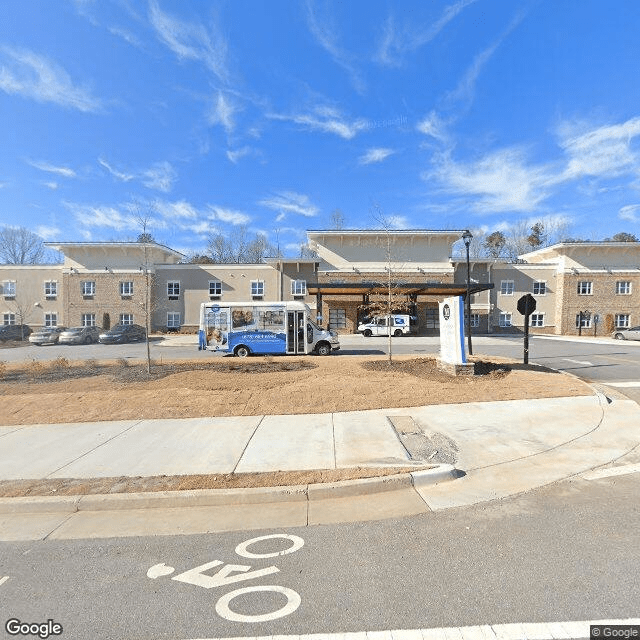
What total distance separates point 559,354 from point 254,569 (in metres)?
21.0

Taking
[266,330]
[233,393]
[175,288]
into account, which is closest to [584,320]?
[266,330]

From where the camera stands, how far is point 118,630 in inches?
97.0

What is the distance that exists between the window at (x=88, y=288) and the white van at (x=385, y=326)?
1100 inches

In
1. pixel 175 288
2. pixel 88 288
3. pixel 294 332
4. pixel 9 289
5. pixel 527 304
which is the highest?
pixel 175 288

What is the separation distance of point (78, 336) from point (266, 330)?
2007cm

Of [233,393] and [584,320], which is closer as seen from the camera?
[233,393]

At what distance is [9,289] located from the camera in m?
40.5

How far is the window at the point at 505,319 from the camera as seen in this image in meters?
39.3

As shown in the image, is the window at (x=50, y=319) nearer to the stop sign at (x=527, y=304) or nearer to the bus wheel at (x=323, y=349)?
the bus wheel at (x=323, y=349)

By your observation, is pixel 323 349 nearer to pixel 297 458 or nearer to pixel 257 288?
pixel 297 458

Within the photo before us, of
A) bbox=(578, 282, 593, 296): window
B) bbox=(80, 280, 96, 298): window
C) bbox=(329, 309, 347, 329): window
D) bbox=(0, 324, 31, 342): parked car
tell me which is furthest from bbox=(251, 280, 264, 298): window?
bbox=(578, 282, 593, 296): window

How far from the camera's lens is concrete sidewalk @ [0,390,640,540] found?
398 centimetres

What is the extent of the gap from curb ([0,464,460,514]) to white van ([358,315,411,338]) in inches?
1187

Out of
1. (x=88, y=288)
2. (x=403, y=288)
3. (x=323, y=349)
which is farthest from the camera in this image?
(x=88, y=288)
